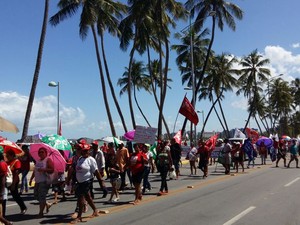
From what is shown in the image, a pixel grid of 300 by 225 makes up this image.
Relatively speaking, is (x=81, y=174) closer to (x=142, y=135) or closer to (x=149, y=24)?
(x=142, y=135)

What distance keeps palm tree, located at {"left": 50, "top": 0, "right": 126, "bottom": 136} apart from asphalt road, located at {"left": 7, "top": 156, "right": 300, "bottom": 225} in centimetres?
1972

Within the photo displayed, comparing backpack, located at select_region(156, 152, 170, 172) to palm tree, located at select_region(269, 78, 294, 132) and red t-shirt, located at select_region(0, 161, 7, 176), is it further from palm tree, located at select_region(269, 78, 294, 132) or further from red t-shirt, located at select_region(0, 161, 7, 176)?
palm tree, located at select_region(269, 78, 294, 132)

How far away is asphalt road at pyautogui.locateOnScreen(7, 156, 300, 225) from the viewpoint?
8609 mm

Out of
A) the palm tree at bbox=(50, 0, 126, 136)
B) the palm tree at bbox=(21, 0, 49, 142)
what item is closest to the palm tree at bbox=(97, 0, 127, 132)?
the palm tree at bbox=(50, 0, 126, 136)

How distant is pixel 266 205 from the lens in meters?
10.2

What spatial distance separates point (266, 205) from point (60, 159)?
5.22m

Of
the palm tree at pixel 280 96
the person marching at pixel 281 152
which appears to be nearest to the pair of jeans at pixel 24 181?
the person marching at pixel 281 152

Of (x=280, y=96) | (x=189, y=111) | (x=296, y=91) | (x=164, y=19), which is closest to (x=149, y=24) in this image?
(x=164, y=19)

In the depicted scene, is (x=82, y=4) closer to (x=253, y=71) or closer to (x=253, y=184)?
(x=253, y=184)

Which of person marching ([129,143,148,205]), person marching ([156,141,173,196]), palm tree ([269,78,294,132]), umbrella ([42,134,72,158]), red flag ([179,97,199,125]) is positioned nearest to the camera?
person marching ([129,143,148,205])

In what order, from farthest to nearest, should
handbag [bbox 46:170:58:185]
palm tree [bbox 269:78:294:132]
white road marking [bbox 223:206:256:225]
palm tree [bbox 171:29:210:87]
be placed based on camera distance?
palm tree [bbox 269:78:294:132] < palm tree [bbox 171:29:210:87] < handbag [bbox 46:170:58:185] < white road marking [bbox 223:206:256:225]

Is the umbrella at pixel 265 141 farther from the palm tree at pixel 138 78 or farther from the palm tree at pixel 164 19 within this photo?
the palm tree at pixel 138 78

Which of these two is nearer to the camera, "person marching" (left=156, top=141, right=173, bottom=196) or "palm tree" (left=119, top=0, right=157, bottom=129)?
"person marching" (left=156, top=141, right=173, bottom=196)

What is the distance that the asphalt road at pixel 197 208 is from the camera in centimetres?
861
